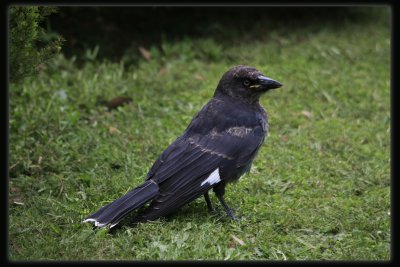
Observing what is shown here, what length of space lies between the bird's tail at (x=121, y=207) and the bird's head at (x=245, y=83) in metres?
1.18

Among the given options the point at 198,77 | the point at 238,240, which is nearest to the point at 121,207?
the point at 238,240

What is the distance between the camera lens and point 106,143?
6270mm

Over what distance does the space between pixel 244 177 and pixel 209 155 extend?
99 centimetres

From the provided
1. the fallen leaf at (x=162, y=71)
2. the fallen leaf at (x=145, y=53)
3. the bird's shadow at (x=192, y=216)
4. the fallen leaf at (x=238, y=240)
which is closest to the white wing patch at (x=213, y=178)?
the bird's shadow at (x=192, y=216)

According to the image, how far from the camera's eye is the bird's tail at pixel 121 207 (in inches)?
175

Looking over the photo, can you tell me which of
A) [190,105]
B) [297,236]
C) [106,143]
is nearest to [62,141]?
[106,143]

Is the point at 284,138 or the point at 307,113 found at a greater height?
the point at 307,113

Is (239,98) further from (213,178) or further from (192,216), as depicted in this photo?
(192,216)

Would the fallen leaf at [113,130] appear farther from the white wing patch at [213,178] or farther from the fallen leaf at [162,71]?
the white wing patch at [213,178]

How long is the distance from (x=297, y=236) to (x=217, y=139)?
0.97 m

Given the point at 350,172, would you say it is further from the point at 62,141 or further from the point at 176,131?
the point at 62,141

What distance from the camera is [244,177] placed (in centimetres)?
571

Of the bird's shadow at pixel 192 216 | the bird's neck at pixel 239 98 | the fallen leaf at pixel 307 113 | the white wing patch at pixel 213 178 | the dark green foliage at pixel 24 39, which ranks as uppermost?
the dark green foliage at pixel 24 39

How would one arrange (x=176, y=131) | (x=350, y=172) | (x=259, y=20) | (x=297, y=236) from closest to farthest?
(x=297, y=236), (x=350, y=172), (x=176, y=131), (x=259, y=20)
